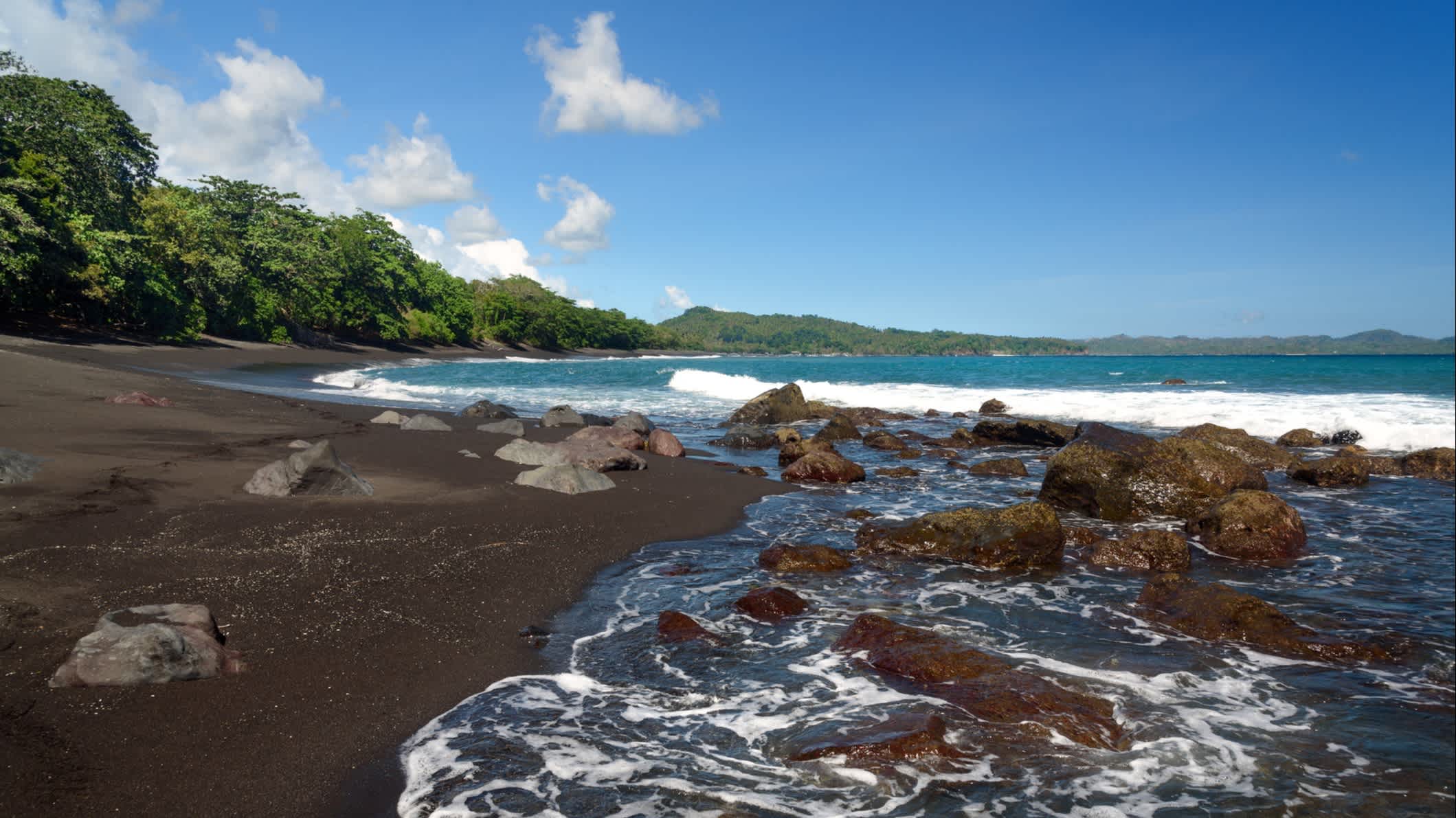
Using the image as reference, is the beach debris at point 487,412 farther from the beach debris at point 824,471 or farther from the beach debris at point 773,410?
the beach debris at point 824,471

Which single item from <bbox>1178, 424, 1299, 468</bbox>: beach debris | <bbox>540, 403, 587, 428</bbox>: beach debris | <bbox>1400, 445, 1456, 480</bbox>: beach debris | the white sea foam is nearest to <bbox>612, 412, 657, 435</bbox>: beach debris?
<bbox>540, 403, 587, 428</bbox>: beach debris

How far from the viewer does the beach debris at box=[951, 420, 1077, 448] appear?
18906mm

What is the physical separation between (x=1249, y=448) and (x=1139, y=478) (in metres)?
6.57

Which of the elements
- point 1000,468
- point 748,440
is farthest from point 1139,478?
point 748,440

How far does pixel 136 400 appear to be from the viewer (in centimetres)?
1380

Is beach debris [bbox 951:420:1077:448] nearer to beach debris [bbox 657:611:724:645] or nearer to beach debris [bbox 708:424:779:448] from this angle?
beach debris [bbox 708:424:779:448]

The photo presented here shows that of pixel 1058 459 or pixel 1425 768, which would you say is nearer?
pixel 1425 768

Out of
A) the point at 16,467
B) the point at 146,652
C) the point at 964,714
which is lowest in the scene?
the point at 964,714

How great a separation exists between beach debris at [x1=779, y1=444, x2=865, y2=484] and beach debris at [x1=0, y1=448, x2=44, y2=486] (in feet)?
35.2

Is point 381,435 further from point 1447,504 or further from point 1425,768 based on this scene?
point 1447,504

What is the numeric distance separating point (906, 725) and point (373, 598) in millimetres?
4524

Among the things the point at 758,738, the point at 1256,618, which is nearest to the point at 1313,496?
the point at 1256,618

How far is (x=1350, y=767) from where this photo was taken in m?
4.30

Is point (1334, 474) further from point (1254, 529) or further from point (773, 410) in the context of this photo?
point (773, 410)
